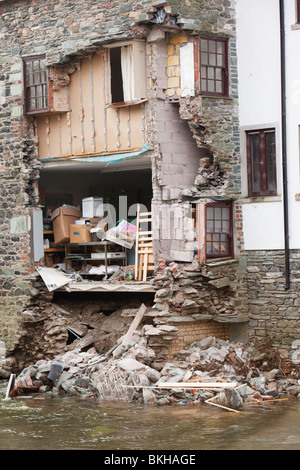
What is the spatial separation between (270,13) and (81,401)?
10297 millimetres

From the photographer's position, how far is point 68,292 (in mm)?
22812

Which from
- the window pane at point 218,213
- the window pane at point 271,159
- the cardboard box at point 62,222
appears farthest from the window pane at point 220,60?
the cardboard box at point 62,222

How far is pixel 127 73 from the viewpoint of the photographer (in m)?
21.0

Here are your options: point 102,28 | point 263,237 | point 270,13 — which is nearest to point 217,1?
point 270,13

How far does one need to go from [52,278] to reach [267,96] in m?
7.41

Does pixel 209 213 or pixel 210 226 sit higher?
pixel 209 213

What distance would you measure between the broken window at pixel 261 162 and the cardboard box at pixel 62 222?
5546 mm

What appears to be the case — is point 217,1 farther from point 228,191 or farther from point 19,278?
point 19,278

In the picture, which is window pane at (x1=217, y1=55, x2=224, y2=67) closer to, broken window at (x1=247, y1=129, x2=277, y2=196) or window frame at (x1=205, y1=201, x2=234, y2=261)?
broken window at (x1=247, y1=129, x2=277, y2=196)

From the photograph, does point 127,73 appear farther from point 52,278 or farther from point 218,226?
point 52,278

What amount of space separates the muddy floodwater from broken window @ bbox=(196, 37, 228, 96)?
7908 mm

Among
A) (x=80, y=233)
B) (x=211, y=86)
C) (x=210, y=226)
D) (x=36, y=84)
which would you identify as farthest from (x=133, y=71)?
(x=80, y=233)

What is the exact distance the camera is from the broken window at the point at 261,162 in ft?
65.9

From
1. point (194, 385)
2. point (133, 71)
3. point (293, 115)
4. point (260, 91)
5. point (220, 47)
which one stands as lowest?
point (194, 385)
